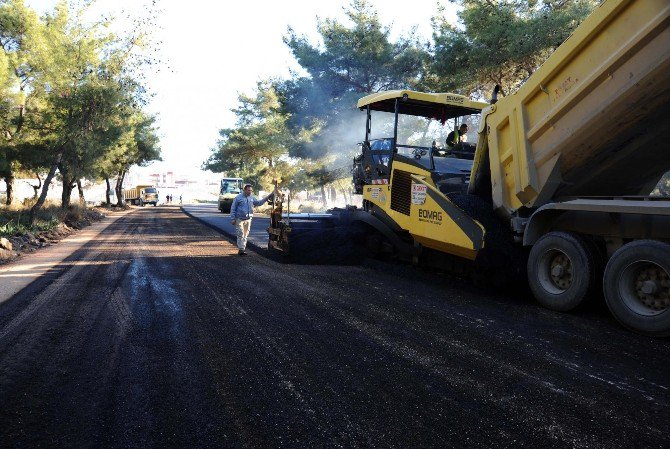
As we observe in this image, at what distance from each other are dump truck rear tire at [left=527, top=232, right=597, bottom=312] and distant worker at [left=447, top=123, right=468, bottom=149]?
2833 mm

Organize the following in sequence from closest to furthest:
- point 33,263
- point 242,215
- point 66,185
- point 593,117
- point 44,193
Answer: point 593,117
point 33,263
point 242,215
point 44,193
point 66,185

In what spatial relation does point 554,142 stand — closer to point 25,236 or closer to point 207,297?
point 207,297

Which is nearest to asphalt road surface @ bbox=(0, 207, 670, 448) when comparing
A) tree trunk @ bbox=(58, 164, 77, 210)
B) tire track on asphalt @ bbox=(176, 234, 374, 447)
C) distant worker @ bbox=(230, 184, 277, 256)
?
tire track on asphalt @ bbox=(176, 234, 374, 447)

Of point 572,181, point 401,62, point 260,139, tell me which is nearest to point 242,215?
point 572,181

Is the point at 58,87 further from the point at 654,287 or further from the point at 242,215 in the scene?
the point at 654,287

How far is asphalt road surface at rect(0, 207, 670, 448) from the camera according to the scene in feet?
8.45

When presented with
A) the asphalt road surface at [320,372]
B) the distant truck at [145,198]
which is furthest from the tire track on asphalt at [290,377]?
the distant truck at [145,198]

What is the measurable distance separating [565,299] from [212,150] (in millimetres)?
54484

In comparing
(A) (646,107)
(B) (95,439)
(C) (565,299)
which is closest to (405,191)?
(C) (565,299)

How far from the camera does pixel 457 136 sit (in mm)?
8094

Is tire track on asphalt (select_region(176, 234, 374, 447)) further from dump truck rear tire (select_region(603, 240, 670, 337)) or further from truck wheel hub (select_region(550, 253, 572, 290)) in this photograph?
truck wheel hub (select_region(550, 253, 572, 290))

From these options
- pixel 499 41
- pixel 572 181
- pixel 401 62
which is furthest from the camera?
pixel 401 62

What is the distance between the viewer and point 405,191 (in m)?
7.34

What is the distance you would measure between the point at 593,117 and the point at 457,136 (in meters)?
3.25
